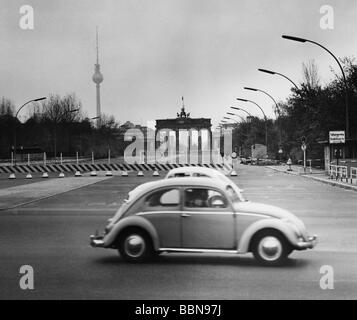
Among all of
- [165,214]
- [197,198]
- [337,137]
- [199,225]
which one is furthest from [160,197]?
[337,137]

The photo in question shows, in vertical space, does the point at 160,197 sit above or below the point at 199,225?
above

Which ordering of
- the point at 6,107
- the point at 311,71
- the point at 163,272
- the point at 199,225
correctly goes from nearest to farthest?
the point at 163,272
the point at 199,225
the point at 311,71
the point at 6,107

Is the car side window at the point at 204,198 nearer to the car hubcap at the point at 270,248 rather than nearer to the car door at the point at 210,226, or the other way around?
the car door at the point at 210,226

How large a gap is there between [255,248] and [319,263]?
106cm

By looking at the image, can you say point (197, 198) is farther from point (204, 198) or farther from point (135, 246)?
point (135, 246)

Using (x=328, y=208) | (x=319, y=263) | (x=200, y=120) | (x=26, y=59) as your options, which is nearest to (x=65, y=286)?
(x=319, y=263)

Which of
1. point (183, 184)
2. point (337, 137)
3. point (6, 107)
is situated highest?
point (6, 107)

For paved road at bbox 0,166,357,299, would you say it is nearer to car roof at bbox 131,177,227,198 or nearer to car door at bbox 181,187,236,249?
car door at bbox 181,187,236,249

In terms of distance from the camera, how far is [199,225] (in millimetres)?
7008

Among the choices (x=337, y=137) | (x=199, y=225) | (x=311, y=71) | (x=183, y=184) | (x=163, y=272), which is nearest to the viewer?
(x=163, y=272)

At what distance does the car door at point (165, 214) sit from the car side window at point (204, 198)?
14 centimetres

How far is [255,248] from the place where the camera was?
22.9 feet

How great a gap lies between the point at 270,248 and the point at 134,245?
1.69 m
